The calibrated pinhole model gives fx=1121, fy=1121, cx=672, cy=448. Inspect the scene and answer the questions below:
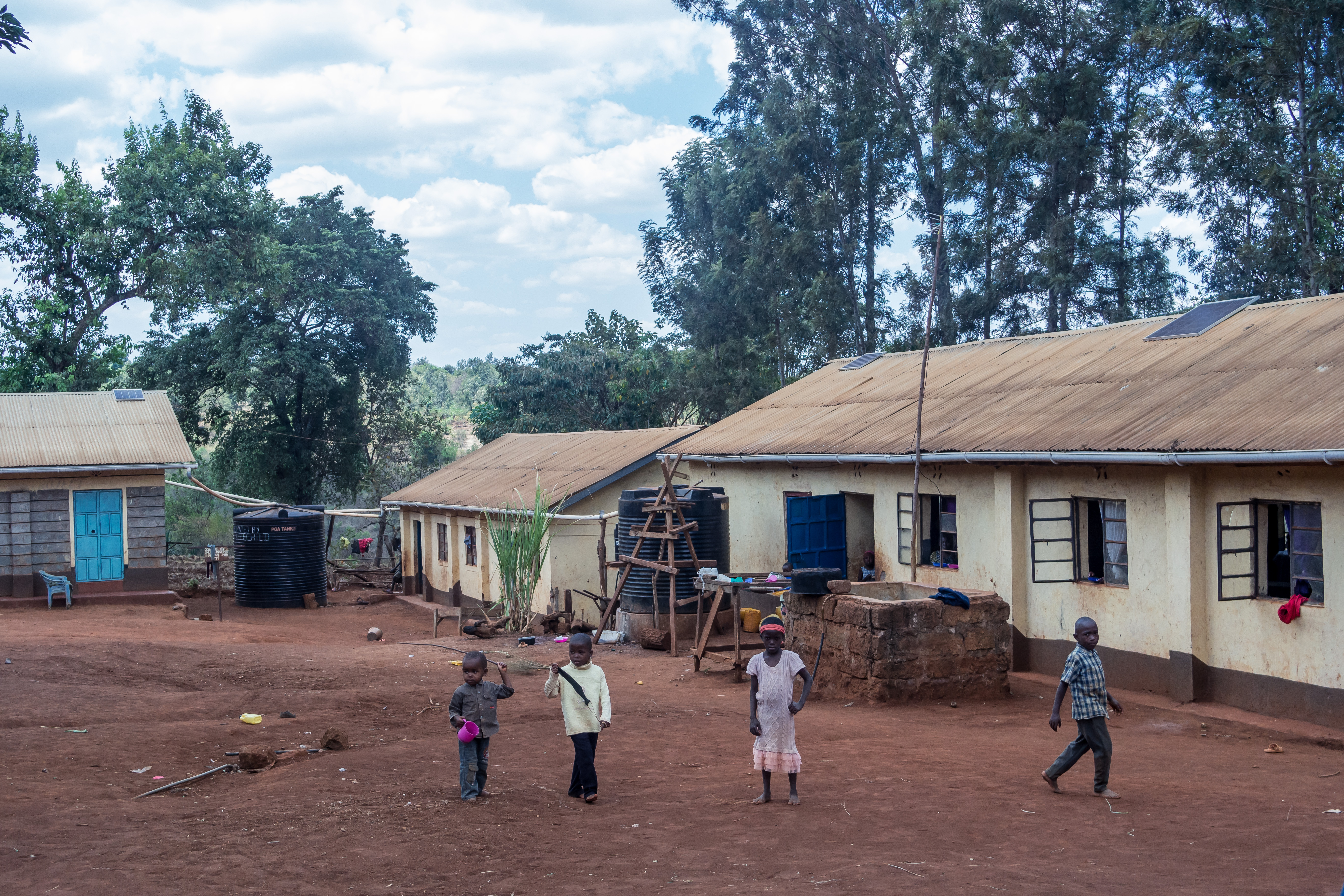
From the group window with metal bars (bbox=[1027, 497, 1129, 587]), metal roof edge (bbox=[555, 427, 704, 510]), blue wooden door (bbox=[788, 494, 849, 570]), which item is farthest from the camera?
metal roof edge (bbox=[555, 427, 704, 510])

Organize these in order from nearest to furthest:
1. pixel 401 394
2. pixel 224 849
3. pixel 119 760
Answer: pixel 224 849 < pixel 119 760 < pixel 401 394

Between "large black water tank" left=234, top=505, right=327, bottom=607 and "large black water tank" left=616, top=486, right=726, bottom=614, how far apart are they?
32.3ft

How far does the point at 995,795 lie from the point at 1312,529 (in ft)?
15.7

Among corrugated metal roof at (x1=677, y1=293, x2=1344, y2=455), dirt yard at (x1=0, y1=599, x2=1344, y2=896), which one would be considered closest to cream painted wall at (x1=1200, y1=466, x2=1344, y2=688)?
corrugated metal roof at (x1=677, y1=293, x2=1344, y2=455)

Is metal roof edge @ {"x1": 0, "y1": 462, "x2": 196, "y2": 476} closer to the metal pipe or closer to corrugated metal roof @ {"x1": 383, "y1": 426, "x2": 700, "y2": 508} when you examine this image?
corrugated metal roof @ {"x1": 383, "y1": 426, "x2": 700, "y2": 508}

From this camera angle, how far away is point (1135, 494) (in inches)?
478

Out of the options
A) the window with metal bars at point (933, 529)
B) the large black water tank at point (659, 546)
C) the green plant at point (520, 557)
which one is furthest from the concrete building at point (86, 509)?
the window with metal bars at point (933, 529)

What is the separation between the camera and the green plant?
19.4 metres

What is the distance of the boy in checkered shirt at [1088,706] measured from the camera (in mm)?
7637

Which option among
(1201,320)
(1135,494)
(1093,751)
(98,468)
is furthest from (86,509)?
(1201,320)

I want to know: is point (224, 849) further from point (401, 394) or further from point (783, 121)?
point (401, 394)

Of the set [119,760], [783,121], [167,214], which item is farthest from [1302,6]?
[167,214]

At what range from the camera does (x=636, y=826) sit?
287 inches

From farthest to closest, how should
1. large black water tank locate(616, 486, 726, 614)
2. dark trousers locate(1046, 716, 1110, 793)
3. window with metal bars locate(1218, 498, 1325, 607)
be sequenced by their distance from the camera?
1. large black water tank locate(616, 486, 726, 614)
2. window with metal bars locate(1218, 498, 1325, 607)
3. dark trousers locate(1046, 716, 1110, 793)
